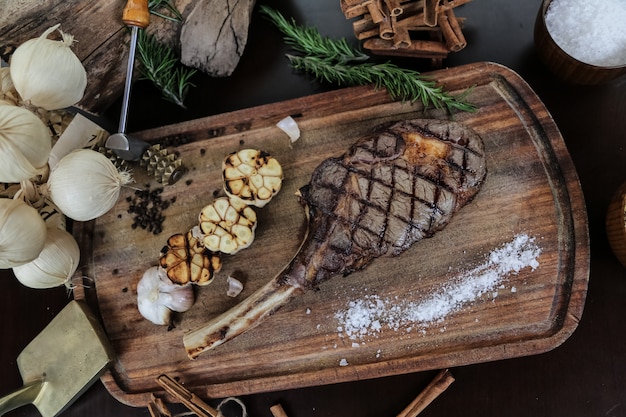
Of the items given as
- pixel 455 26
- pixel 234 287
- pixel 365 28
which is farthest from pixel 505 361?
pixel 365 28

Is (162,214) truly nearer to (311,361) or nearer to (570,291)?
(311,361)

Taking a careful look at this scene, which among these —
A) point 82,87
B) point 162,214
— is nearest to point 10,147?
point 82,87

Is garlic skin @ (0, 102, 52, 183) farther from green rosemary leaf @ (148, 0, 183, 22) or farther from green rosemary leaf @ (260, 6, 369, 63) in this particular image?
green rosemary leaf @ (260, 6, 369, 63)

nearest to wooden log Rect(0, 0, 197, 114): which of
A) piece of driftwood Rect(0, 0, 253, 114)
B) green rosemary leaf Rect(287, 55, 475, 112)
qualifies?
piece of driftwood Rect(0, 0, 253, 114)

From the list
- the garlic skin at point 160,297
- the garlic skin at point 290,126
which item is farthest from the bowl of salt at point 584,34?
the garlic skin at point 160,297

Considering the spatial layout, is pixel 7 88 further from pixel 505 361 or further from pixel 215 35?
pixel 505 361
